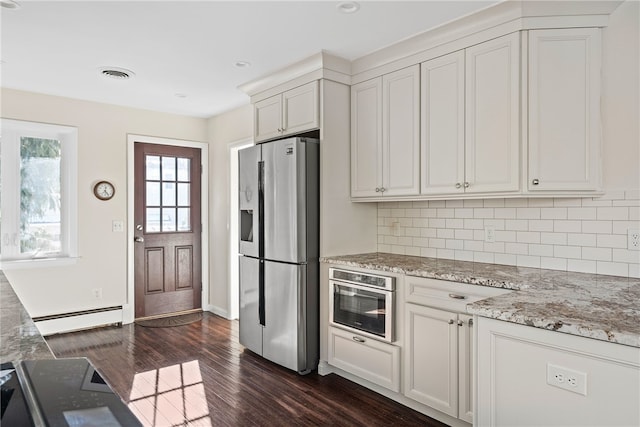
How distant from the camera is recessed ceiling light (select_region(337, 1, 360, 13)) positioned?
92.6 inches

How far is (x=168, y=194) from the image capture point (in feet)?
16.2

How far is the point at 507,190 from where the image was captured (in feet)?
7.87

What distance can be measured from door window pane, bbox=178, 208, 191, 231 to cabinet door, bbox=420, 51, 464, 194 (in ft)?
10.7

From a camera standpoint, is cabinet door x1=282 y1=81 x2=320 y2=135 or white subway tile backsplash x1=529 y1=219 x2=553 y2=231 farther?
cabinet door x1=282 y1=81 x2=320 y2=135

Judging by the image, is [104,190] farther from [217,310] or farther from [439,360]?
[439,360]

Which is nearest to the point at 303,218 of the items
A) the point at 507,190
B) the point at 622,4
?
the point at 507,190

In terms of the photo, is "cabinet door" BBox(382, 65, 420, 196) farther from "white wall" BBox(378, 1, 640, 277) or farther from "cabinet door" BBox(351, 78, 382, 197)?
"white wall" BBox(378, 1, 640, 277)

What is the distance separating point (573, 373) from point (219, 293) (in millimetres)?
4241

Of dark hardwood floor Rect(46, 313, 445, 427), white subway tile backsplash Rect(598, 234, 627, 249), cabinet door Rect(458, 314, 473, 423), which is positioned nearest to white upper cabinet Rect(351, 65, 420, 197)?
cabinet door Rect(458, 314, 473, 423)

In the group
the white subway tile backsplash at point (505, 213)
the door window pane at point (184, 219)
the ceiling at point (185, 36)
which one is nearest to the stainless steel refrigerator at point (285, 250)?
the ceiling at point (185, 36)

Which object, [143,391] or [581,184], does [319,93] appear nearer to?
[581,184]

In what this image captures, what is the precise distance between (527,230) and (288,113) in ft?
6.75

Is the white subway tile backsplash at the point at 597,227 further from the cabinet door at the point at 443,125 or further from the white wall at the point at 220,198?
the white wall at the point at 220,198

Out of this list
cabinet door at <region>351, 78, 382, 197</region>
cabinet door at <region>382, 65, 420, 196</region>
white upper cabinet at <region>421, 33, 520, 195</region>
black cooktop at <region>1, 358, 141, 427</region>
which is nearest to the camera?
black cooktop at <region>1, 358, 141, 427</region>
